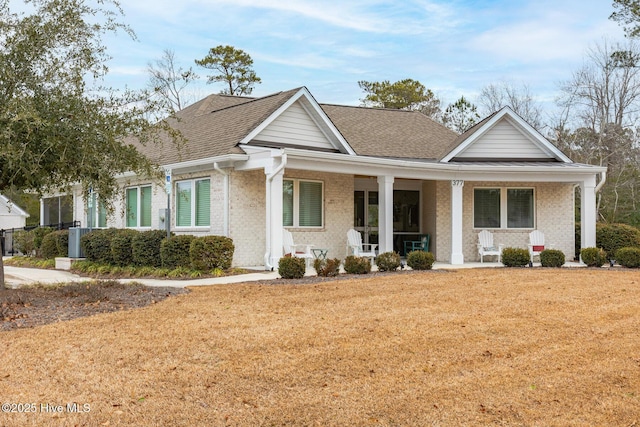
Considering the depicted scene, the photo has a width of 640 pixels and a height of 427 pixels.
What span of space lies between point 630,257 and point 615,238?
247 cm

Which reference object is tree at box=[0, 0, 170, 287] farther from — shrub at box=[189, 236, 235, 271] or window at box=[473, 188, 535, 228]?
window at box=[473, 188, 535, 228]

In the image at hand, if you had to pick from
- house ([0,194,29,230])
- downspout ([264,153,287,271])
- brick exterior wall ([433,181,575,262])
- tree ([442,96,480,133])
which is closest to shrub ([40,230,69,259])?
downspout ([264,153,287,271])

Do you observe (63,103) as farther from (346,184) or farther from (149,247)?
(346,184)

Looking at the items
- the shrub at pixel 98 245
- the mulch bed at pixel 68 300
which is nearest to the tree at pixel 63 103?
the mulch bed at pixel 68 300

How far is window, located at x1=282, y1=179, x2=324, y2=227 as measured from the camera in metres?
17.0

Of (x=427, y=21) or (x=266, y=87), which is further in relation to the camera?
(x=266, y=87)

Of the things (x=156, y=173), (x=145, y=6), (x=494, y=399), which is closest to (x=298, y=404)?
(x=494, y=399)

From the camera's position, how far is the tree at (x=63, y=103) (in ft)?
33.2

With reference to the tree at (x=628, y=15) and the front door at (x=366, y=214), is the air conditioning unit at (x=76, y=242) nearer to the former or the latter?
the front door at (x=366, y=214)

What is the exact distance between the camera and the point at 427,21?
18.0 metres

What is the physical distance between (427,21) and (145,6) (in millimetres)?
8291

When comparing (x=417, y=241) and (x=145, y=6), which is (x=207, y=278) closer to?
(x=145, y=6)

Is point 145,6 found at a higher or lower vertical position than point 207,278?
higher

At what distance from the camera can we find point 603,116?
3241 centimetres
